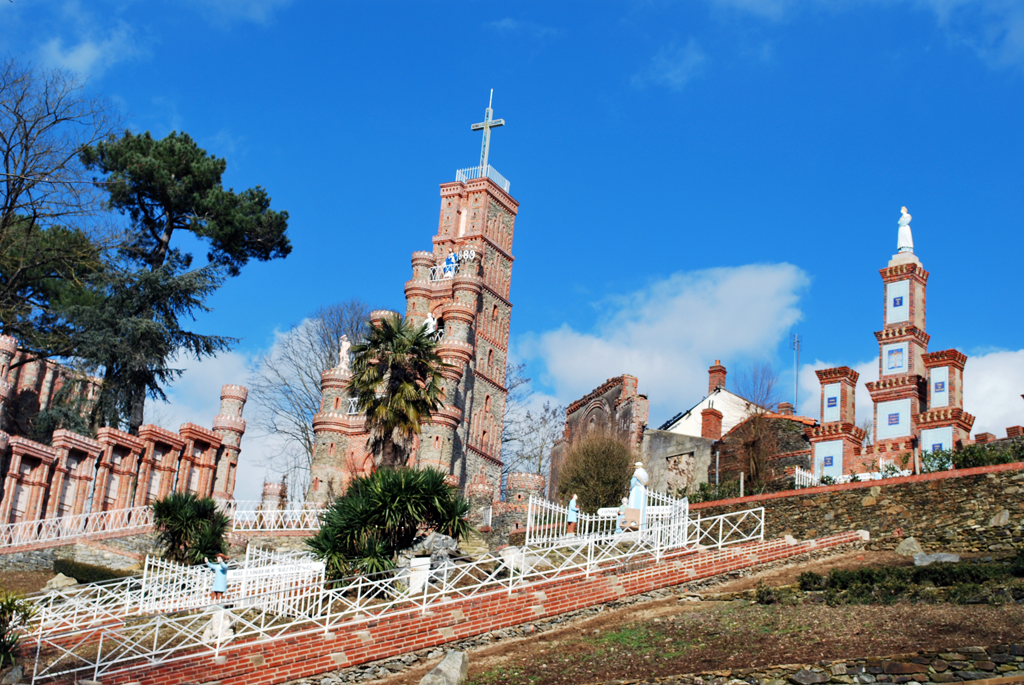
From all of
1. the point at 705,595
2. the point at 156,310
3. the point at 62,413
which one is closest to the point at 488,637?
the point at 705,595

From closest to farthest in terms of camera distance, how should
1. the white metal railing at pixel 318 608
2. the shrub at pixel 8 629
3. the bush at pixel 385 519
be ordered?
1. the shrub at pixel 8 629
2. the white metal railing at pixel 318 608
3. the bush at pixel 385 519

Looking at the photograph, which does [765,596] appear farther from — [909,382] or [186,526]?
[909,382]

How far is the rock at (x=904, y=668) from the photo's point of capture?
12.5m

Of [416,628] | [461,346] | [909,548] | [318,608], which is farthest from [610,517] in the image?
[461,346]

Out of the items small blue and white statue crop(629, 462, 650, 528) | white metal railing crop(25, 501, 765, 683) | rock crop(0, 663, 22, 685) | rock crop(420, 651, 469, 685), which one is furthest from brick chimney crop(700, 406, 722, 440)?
rock crop(0, 663, 22, 685)

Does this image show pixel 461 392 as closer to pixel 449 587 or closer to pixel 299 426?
pixel 299 426

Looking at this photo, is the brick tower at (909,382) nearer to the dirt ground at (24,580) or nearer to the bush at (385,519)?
the bush at (385,519)

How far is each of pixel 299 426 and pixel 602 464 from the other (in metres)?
21.5

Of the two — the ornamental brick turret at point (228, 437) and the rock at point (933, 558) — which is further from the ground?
the ornamental brick turret at point (228, 437)

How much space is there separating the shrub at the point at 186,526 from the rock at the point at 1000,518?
55.0 ft

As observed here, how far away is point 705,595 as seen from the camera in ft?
62.0

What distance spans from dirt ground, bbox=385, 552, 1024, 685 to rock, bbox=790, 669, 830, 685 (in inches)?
20.1

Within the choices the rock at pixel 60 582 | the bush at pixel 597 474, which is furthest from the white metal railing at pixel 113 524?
→ the bush at pixel 597 474

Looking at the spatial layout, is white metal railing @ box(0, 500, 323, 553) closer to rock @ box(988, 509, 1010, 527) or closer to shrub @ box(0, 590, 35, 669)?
shrub @ box(0, 590, 35, 669)
